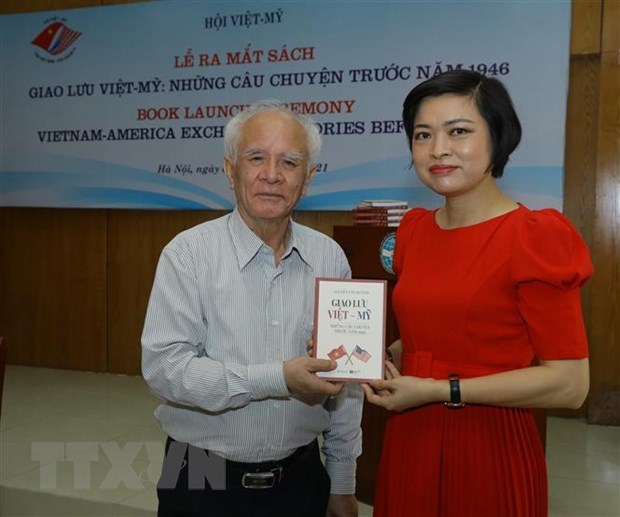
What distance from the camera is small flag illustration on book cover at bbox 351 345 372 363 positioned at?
1.41 m

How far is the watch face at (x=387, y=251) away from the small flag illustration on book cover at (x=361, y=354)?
148cm

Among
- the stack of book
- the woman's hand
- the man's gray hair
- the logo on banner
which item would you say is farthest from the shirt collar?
the logo on banner

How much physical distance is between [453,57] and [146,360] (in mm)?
3203

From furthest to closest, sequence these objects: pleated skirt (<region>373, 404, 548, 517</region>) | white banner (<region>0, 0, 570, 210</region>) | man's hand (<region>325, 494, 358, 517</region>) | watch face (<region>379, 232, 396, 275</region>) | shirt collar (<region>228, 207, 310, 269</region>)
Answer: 1. white banner (<region>0, 0, 570, 210</region>)
2. watch face (<region>379, 232, 396, 275</region>)
3. man's hand (<region>325, 494, 358, 517</region>)
4. shirt collar (<region>228, 207, 310, 269</region>)
5. pleated skirt (<region>373, 404, 548, 517</region>)

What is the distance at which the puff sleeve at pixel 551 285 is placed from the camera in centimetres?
127

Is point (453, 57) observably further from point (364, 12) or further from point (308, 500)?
point (308, 500)

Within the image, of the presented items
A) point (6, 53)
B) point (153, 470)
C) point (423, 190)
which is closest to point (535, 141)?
point (423, 190)

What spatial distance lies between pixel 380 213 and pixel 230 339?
1.80m

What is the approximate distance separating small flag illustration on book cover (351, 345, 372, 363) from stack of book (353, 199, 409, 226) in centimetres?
181

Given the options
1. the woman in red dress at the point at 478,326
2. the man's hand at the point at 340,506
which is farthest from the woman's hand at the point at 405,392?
the man's hand at the point at 340,506

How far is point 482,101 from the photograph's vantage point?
1354 mm

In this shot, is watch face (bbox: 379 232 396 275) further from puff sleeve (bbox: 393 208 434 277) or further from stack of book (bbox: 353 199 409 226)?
puff sleeve (bbox: 393 208 434 277)

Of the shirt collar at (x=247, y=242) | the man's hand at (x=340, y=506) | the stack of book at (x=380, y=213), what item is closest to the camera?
the shirt collar at (x=247, y=242)

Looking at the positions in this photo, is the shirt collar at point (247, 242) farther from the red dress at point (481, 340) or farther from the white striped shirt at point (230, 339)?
the red dress at point (481, 340)
